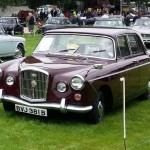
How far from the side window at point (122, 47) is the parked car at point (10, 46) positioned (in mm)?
7736

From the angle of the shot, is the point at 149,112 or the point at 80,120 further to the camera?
the point at 149,112

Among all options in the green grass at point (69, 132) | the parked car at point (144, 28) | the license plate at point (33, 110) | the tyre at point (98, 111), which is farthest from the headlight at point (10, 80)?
the parked car at point (144, 28)

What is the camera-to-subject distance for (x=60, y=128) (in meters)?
7.40

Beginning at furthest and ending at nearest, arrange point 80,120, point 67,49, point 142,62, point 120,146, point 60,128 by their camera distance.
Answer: point 142,62
point 67,49
point 80,120
point 60,128
point 120,146

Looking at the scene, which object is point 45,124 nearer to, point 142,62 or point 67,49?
point 67,49

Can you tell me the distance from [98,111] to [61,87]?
2.65ft

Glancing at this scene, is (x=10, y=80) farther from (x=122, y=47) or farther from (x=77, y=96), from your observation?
(x=122, y=47)

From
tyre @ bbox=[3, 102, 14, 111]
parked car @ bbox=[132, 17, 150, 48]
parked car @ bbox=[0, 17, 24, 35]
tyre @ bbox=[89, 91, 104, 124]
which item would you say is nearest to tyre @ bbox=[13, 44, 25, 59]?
parked car @ bbox=[132, 17, 150, 48]

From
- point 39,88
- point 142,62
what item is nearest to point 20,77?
point 39,88

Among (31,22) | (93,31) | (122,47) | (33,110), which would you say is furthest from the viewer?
(31,22)

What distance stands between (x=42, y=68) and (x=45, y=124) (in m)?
0.95

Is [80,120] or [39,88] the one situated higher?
[39,88]

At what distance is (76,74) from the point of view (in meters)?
7.31

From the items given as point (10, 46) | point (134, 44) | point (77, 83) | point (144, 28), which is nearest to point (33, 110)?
point (77, 83)
